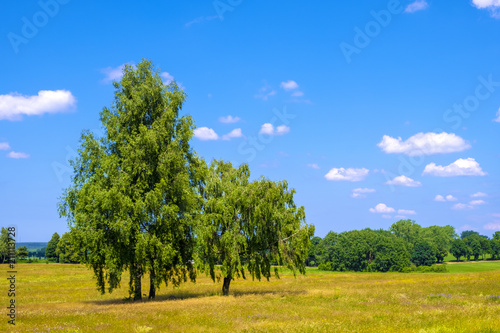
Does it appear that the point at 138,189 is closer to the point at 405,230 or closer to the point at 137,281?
Result: the point at 137,281

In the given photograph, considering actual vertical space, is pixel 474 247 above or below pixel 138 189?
below

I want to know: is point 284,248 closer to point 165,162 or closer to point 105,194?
point 165,162

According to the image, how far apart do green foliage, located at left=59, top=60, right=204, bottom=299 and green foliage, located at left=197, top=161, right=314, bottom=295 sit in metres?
1.78

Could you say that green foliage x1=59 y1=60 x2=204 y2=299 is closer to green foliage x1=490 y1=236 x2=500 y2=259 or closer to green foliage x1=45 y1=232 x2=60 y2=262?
green foliage x1=45 y1=232 x2=60 y2=262

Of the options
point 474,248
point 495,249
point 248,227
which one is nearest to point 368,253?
point 474,248

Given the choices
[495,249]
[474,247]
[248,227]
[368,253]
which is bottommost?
[495,249]

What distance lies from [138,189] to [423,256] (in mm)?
130167

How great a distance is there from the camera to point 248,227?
34688 mm

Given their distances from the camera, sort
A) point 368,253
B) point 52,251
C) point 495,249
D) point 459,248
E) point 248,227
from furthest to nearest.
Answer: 1. point 495,249
2. point 459,248
3. point 52,251
4. point 368,253
5. point 248,227

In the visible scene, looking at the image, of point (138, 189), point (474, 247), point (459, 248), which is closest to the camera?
point (138, 189)

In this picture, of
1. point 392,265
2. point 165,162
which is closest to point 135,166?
point 165,162

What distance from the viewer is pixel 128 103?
32938mm

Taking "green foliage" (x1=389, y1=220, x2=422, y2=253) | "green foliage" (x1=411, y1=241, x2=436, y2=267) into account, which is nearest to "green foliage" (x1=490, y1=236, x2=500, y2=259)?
"green foliage" (x1=389, y1=220, x2=422, y2=253)

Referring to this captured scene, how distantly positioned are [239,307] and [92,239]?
491 inches
